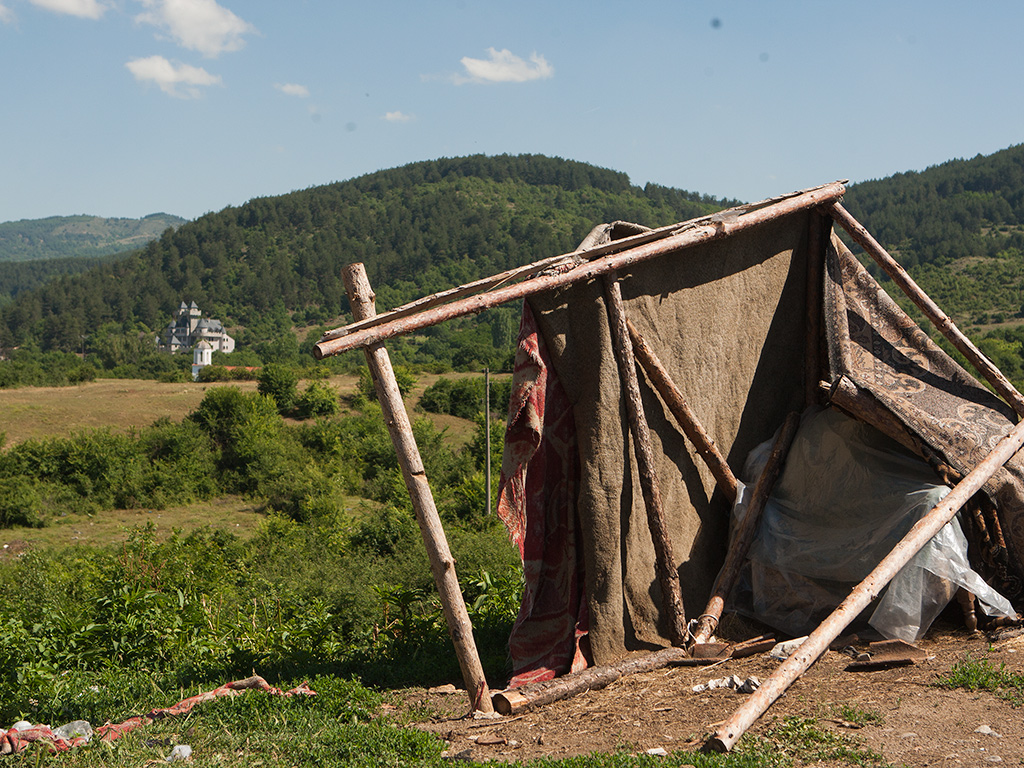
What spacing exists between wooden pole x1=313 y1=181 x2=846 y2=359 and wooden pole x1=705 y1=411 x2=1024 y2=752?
1.90 m

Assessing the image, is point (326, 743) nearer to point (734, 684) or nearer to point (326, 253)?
point (734, 684)

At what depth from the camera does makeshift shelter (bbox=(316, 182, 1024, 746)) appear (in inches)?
182

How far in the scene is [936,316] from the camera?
5.73 m

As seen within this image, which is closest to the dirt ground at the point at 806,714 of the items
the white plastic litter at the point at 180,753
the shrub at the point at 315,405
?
the white plastic litter at the point at 180,753

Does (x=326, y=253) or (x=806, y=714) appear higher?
(x=326, y=253)

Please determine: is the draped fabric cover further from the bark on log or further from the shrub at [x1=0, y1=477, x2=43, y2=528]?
the shrub at [x1=0, y1=477, x2=43, y2=528]

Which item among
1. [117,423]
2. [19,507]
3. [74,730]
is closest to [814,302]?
[74,730]

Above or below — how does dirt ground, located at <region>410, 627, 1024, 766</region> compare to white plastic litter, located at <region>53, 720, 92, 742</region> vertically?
below

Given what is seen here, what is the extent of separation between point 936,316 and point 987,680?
279 cm

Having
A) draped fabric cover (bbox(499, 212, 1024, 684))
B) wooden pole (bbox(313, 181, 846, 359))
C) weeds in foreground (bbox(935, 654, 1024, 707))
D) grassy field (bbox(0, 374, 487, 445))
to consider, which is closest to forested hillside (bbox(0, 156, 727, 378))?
grassy field (bbox(0, 374, 487, 445))

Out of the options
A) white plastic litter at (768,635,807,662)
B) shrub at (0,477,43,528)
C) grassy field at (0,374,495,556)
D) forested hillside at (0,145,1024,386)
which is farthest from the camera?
forested hillside at (0,145,1024,386)

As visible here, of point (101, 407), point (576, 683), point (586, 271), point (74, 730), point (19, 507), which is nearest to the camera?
point (74, 730)

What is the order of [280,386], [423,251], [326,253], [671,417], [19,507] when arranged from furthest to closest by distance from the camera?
[326,253], [423,251], [280,386], [19,507], [671,417]

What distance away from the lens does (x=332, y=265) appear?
99.8 m
